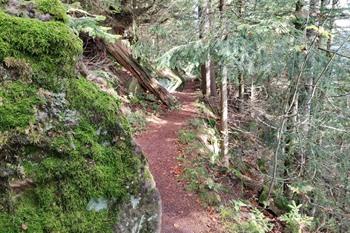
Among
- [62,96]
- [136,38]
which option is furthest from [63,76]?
[136,38]

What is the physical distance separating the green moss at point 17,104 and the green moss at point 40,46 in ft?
0.49

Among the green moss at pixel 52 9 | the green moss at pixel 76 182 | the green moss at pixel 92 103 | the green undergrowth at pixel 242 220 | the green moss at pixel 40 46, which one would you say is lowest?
the green undergrowth at pixel 242 220

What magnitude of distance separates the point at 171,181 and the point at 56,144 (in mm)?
5445

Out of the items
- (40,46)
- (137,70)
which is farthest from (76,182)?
(137,70)

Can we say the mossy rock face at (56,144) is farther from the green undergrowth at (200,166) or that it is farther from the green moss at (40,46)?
the green undergrowth at (200,166)

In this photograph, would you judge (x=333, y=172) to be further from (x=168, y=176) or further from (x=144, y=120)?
(x=144, y=120)

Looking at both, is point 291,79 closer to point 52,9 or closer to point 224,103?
point 224,103

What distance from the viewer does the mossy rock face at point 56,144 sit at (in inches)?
105

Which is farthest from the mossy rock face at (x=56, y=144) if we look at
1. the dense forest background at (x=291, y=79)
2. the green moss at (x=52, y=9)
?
the dense forest background at (x=291, y=79)

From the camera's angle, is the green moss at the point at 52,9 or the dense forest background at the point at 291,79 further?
the dense forest background at the point at 291,79

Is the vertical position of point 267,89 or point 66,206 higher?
point 66,206

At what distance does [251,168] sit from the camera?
38.1 ft

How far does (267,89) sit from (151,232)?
953cm

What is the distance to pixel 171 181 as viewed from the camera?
26.3ft
